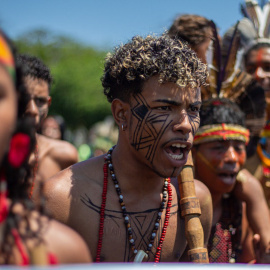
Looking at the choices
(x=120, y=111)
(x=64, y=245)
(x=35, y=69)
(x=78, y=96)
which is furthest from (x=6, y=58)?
(x=78, y=96)

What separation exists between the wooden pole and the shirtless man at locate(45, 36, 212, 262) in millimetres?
87

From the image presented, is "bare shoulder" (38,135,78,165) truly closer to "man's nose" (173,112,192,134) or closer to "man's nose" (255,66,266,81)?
"man's nose" (173,112,192,134)

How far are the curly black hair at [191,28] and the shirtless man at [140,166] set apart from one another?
137 cm

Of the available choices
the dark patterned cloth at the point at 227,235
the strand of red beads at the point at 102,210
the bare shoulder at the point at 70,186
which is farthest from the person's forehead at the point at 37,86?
the dark patterned cloth at the point at 227,235

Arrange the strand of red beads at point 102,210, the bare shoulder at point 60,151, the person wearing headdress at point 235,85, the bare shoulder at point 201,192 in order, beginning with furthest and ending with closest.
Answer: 1. the bare shoulder at point 60,151
2. the person wearing headdress at point 235,85
3. the bare shoulder at point 201,192
4. the strand of red beads at point 102,210

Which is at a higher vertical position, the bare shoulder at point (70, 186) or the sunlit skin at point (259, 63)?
the sunlit skin at point (259, 63)

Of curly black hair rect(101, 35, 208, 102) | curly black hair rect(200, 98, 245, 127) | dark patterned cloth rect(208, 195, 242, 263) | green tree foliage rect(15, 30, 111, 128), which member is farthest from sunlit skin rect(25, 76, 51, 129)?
green tree foliage rect(15, 30, 111, 128)

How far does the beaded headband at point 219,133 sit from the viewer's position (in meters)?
3.94

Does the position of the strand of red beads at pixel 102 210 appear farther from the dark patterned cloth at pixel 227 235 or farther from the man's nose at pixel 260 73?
the man's nose at pixel 260 73

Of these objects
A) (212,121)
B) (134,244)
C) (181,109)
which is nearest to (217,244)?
(212,121)

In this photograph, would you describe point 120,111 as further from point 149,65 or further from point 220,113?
point 220,113

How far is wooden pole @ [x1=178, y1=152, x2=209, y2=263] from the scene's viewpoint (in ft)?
9.22

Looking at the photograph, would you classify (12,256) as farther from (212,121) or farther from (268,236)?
(268,236)

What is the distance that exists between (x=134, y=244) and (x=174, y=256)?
0.98ft
